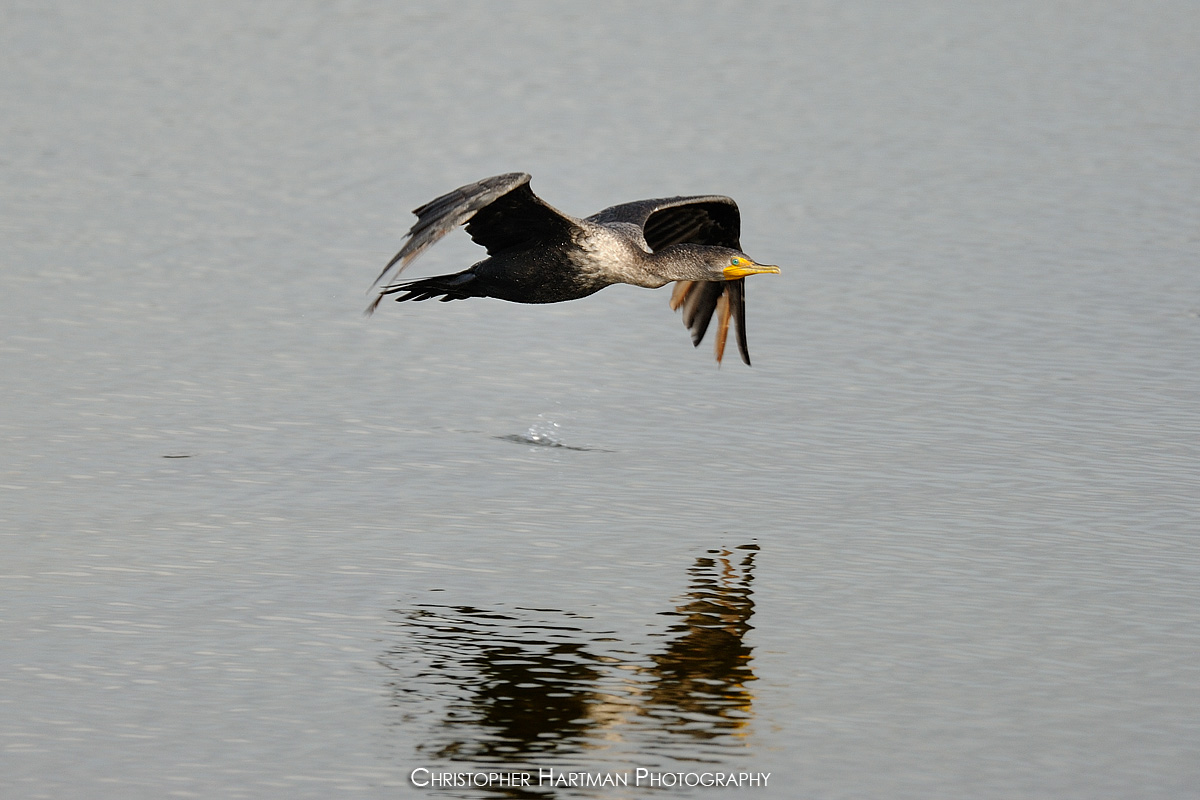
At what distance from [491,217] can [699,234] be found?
2.75 meters

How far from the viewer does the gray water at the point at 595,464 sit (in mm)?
10258

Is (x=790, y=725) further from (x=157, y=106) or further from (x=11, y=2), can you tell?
(x=11, y=2)

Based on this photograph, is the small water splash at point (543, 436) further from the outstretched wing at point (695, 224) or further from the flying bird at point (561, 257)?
the flying bird at point (561, 257)

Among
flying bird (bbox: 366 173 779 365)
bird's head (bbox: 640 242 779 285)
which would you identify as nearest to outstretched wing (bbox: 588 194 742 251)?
flying bird (bbox: 366 173 779 365)

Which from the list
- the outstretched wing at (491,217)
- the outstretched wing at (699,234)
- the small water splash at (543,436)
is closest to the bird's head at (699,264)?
the outstretched wing at (699,234)

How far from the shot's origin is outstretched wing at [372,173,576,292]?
11469mm

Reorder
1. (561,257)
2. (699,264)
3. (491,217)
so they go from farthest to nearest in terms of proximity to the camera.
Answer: (699,264) < (561,257) < (491,217)

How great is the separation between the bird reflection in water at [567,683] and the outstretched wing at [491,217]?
2.16 metres

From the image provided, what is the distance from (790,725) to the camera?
34.0 feet

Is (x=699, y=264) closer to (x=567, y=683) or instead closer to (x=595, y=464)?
(x=595, y=464)

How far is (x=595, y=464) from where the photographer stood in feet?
49.7

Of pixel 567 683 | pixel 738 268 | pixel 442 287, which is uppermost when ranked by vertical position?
pixel 738 268

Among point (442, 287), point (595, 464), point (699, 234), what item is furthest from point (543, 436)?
point (442, 287)

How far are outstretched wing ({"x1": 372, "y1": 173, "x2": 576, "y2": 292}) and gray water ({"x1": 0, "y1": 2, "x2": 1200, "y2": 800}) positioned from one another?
1937 mm
